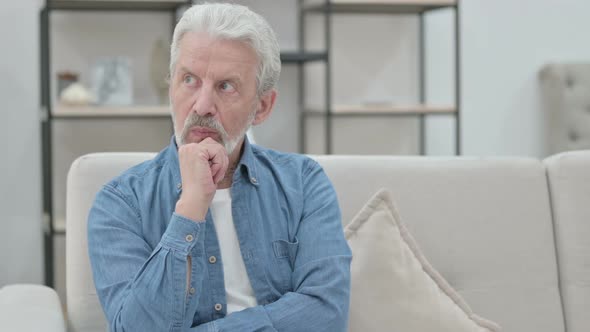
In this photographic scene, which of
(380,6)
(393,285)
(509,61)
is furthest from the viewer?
(509,61)

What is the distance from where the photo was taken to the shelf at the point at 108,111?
3.55 metres

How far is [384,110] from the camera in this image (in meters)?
3.90

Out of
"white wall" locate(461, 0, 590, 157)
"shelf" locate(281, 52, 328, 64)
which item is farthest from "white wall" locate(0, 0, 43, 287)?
"white wall" locate(461, 0, 590, 157)

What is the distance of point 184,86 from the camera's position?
153 cm

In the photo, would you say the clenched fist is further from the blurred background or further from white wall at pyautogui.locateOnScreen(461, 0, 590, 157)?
white wall at pyautogui.locateOnScreen(461, 0, 590, 157)

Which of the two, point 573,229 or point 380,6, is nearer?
point 573,229

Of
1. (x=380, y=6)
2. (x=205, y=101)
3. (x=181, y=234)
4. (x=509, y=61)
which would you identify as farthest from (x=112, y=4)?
(x=181, y=234)

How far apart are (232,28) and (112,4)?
7.52 ft

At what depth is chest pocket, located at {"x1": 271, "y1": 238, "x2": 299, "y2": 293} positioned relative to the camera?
159 cm

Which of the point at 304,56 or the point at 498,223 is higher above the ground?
the point at 304,56

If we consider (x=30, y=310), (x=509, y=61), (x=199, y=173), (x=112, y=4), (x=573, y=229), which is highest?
(x=112, y=4)

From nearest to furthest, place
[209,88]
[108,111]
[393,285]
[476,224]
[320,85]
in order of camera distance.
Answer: [209,88] → [393,285] → [476,224] → [108,111] → [320,85]

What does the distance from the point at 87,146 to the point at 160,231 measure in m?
2.51

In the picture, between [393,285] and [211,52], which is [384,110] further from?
[211,52]
